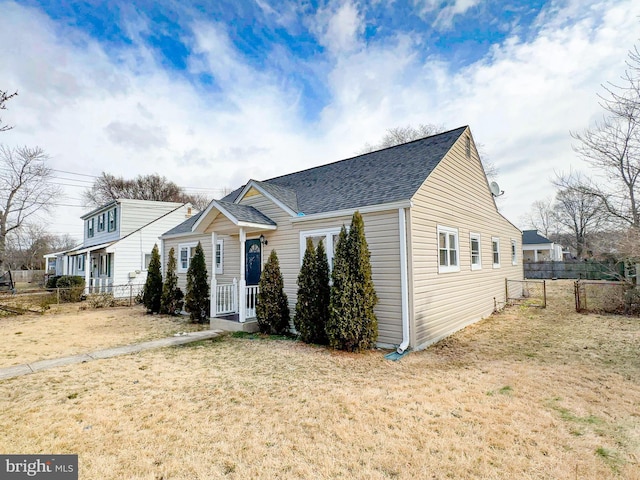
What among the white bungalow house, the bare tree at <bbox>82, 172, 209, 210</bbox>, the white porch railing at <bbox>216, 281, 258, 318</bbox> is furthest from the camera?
the bare tree at <bbox>82, 172, 209, 210</bbox>

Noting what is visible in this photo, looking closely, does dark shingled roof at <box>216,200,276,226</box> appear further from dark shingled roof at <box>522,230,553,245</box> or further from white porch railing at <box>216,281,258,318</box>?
dark shingled roof at <box>522,230,553,245</box>

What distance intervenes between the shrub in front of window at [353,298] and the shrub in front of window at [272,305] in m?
1.90

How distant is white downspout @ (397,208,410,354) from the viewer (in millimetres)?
6480

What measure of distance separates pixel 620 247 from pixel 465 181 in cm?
516

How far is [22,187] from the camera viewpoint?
22469 millimetres

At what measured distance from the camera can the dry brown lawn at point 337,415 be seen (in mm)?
2826

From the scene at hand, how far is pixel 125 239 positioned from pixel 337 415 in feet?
61.0

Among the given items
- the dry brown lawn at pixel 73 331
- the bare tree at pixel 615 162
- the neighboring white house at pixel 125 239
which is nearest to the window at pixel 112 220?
the neighboring white house at pixel 125 239

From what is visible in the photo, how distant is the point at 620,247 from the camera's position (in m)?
9.69

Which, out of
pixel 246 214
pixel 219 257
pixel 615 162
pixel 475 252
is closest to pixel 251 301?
pixel 246 214

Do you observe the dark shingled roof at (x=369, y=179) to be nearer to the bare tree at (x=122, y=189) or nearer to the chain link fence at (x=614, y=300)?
the chain link fence at (x=614, y=300)

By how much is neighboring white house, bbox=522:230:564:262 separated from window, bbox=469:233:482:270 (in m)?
27.8

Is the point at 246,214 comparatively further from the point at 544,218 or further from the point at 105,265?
the point at 544,218

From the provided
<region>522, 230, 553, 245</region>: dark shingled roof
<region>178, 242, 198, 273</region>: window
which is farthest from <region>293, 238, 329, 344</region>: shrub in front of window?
<region>522, 230, 553, 245</region>: dark shingled roof
